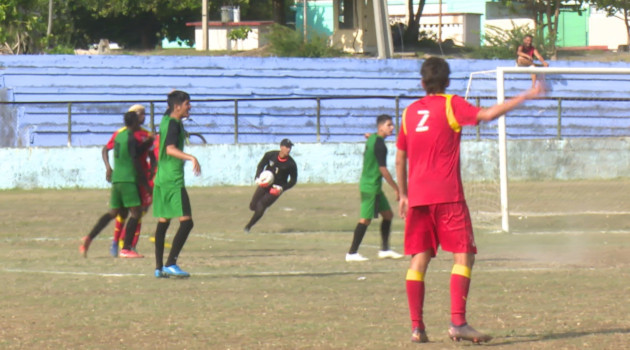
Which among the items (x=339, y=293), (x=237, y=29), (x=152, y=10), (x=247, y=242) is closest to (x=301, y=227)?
(x=247, y=242)

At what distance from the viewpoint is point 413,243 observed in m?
7.16

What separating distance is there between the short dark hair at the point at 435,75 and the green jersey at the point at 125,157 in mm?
5974

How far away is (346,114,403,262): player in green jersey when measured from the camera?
1234 centimetres

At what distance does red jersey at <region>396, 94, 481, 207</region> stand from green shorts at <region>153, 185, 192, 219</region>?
139 inches

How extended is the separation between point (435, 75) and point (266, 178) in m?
9.79

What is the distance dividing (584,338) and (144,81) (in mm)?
22540

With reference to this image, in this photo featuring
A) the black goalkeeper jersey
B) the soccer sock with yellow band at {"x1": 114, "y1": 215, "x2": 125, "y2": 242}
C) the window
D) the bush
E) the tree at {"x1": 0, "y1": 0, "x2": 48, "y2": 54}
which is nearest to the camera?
the soccer sock with yellow band at {"x1": 114, "y1": 215, "x2": 125, "y2": 242}

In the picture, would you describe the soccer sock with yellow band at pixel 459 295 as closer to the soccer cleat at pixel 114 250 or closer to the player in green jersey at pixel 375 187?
the player in green jersey at pixel 375 187

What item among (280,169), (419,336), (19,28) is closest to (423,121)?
(419,336)

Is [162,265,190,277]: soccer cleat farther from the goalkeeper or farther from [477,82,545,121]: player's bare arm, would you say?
the goalkeeper

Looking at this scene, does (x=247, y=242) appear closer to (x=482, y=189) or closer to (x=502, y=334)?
(x=482, y=189)

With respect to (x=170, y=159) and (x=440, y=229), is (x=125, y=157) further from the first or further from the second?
(x=440, y=229)

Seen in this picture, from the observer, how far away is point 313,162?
2497cm

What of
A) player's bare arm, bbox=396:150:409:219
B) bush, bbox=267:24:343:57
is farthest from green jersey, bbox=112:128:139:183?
bush, bbox=267:24:343:57
